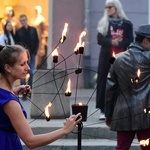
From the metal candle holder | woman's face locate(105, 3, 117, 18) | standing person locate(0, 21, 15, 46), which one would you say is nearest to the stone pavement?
woman's face locate(105, 3, 117, 18)

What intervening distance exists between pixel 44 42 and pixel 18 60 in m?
12.0

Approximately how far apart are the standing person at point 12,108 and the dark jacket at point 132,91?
203cm

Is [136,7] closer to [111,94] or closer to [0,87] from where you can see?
[111,94]

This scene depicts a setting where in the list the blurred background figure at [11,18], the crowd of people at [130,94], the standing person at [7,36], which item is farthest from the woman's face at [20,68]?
the blurred background figure at [11,18]

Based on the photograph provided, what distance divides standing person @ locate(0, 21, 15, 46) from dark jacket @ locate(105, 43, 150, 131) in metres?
8.06

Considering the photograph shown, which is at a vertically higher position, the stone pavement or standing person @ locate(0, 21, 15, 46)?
standing person @ locate(0, 21, 15, 46)

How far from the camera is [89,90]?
1571 centimetres

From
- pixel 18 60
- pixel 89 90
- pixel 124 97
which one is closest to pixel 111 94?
pixel 124 97

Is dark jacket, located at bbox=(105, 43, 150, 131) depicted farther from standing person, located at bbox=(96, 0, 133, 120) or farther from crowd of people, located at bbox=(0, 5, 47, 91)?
crowd of people, located at bbox=(0, 5, 47, 91)

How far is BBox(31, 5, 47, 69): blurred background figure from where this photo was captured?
16.4 m

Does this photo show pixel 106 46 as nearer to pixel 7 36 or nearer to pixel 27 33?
pixel 7 36

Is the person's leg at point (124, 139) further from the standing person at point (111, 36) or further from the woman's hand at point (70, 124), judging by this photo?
the standing person at point (111, 36)

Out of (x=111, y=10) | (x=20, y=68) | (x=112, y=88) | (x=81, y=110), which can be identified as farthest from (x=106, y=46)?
(x=20, y=68)

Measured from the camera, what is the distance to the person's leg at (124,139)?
661 cm
